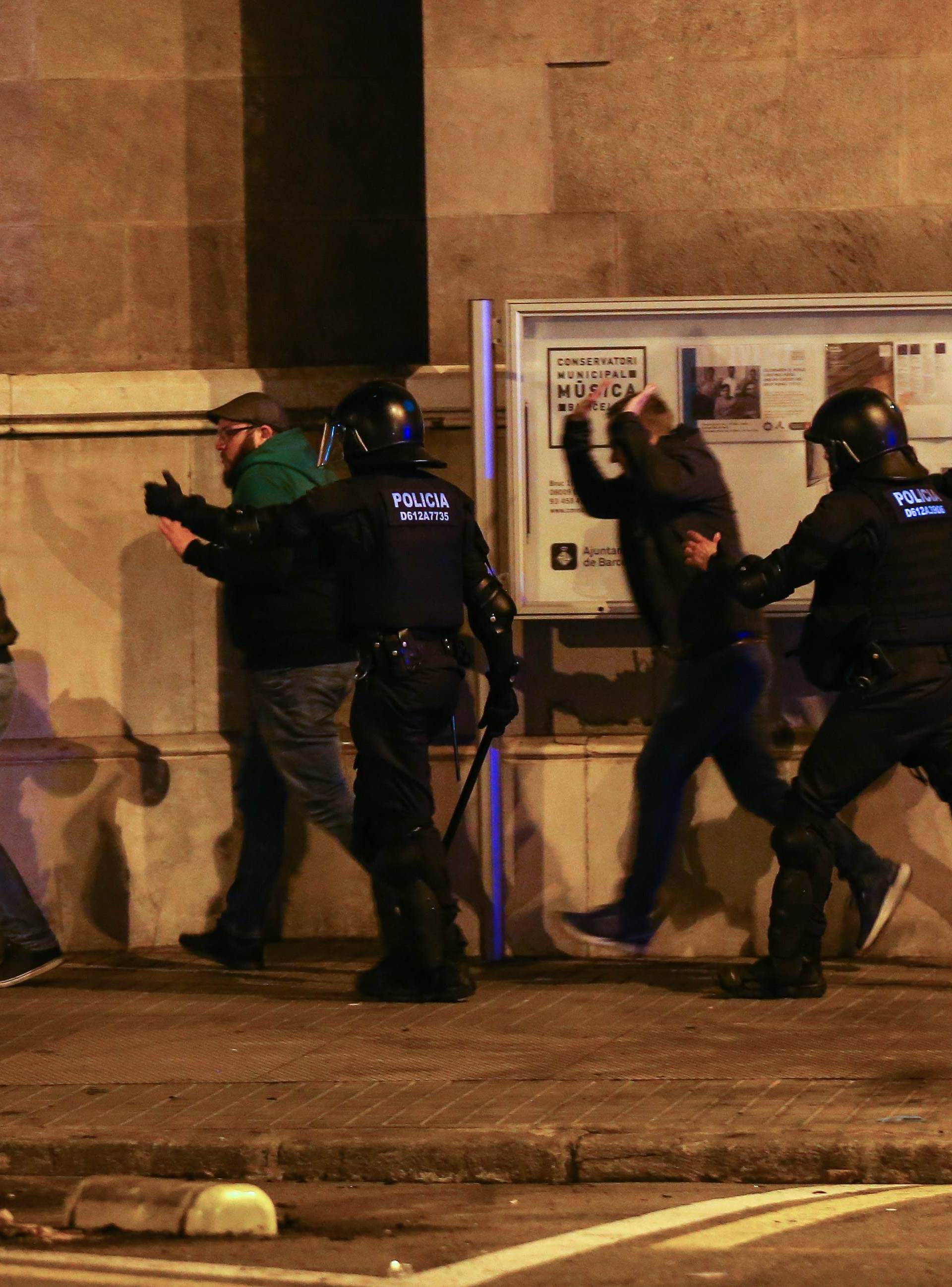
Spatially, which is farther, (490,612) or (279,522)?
(490,612)

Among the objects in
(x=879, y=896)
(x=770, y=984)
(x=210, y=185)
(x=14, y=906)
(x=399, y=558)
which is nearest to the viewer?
(x=399, y=558)

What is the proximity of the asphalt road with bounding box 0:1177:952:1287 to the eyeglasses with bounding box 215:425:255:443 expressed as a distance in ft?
10.2

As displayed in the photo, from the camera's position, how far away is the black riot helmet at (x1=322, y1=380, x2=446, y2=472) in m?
6.89

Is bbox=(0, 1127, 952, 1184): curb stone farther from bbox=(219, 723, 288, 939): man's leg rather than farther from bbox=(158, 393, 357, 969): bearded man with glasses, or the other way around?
bbox=(219, 723, 288, 939): man's leg

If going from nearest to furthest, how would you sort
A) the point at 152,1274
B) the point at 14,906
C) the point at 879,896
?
1. the point at 152,1274
2. the point at 879,896
3. the point at 14,906

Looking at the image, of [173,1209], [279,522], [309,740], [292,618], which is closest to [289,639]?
[292,618]

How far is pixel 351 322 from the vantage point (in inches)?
340

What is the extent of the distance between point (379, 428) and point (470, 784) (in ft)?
4.33

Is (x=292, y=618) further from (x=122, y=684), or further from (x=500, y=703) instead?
(x=122, y=684)

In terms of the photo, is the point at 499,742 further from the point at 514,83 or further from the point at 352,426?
the point at 514,83

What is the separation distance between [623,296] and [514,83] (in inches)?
35.8

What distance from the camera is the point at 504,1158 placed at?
5340 mm

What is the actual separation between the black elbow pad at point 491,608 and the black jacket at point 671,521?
656 mm

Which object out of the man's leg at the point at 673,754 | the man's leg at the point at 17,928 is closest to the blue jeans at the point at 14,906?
the man's leg at the point at 17,928
